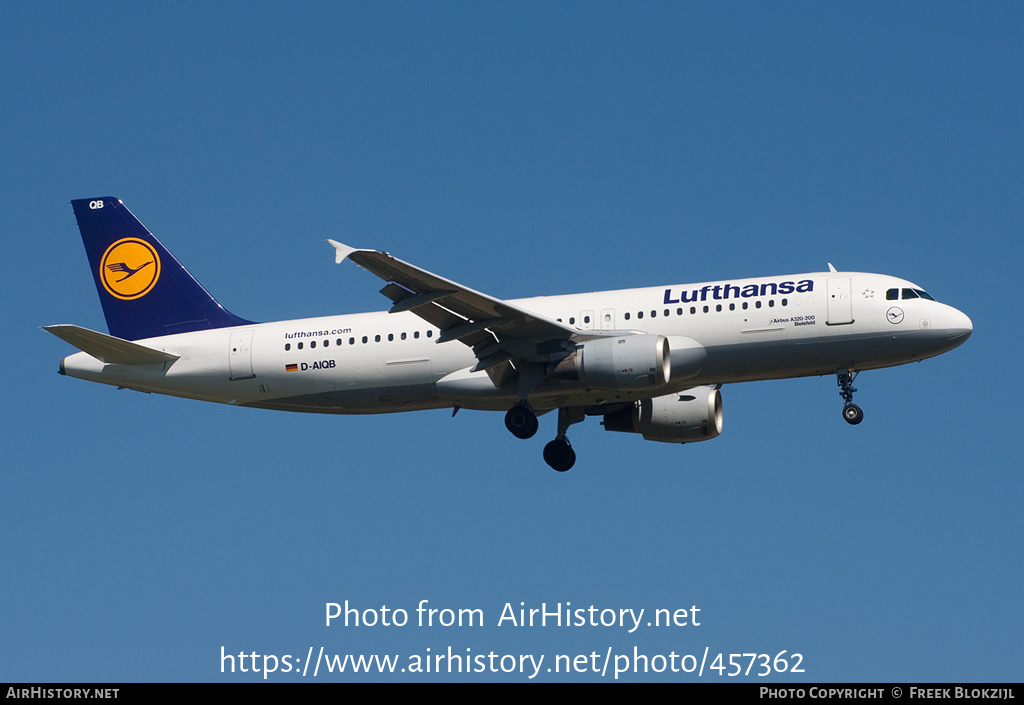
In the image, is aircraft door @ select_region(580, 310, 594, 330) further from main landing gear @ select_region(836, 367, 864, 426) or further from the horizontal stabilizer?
the horizontal stabilizer

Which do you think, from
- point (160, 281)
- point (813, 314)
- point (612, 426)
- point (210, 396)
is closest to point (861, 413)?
point (813, 314)

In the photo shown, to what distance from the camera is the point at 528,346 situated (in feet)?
114

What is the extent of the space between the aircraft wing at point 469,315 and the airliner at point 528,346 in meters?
0.05

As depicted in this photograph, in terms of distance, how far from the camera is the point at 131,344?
3750 centimetres

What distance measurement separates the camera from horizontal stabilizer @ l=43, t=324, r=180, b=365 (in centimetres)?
3591

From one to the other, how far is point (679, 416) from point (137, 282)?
53.2ft

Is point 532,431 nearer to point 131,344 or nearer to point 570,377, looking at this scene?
point 570,377

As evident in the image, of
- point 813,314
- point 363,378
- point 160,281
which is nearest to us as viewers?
point 813,314

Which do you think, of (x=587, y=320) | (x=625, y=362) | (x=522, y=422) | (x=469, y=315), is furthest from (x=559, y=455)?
(x=469, y=315)

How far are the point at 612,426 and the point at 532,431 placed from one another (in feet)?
13.8

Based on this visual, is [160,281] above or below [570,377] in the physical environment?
above

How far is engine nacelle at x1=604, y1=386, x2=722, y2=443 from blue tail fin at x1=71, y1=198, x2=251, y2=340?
11440 millimetres

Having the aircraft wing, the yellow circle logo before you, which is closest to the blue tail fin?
the yellow circle logo

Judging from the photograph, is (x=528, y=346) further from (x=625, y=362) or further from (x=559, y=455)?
(x=559, y=455)
